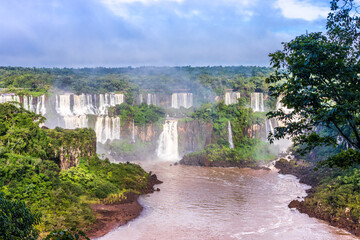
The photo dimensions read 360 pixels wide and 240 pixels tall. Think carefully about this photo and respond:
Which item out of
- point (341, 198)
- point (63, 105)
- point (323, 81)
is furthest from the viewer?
point (63, 105)

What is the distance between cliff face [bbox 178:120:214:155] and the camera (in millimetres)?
45031

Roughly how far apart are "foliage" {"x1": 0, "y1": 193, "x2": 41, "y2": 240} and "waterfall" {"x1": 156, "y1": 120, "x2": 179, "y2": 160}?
38998 millimetres

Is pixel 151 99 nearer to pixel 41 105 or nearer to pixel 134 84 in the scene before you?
pixel 134 84

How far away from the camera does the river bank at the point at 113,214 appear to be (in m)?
18.3

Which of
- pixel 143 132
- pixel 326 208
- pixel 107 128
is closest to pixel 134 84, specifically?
pixel 143 132

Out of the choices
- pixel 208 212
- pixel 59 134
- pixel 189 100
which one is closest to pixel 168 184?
pixel 208 212

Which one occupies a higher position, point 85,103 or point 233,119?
point 85,103

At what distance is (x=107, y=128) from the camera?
45.4 metres

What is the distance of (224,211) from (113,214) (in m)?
6.87

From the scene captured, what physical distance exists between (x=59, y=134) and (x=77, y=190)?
502cm

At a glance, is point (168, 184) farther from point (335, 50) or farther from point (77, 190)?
point (335, 50)

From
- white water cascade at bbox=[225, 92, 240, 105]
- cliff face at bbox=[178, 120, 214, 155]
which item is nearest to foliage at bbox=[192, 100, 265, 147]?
cliff face at bbox=[178, 120, 214, 155]

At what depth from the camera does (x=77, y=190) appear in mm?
21422

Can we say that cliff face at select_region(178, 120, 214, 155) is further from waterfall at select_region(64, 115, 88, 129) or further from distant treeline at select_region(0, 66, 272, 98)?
distant treeline at select_region(0, 66, 272, 98)
